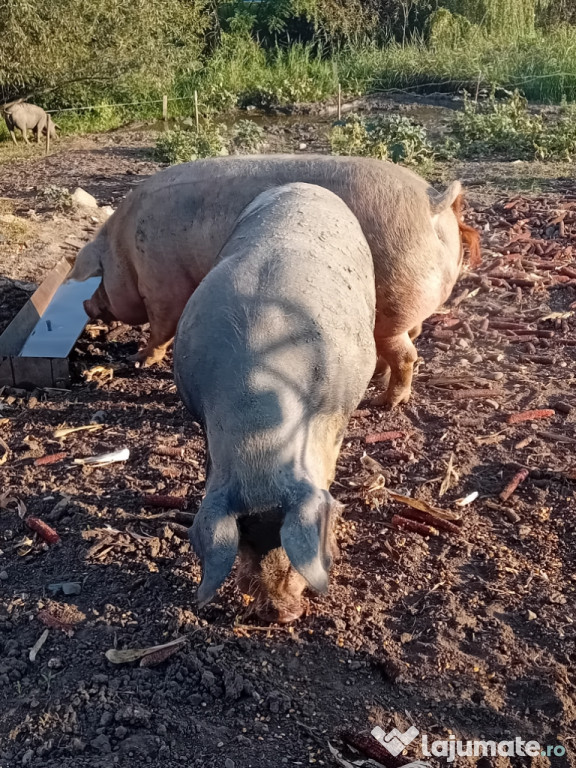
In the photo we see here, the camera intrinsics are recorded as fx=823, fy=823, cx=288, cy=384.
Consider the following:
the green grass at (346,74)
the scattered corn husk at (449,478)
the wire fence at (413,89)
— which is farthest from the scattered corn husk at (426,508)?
the green grass at (346,74)

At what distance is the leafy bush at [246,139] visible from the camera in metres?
14.4

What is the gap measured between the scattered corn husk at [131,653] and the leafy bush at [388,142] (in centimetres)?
993

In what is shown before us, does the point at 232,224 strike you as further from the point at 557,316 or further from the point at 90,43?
the point at 90,43

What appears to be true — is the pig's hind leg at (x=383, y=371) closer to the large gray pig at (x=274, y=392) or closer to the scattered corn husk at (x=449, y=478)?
the scattered corn husk at (x=449, y=478)

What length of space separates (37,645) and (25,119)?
14515 millimetres

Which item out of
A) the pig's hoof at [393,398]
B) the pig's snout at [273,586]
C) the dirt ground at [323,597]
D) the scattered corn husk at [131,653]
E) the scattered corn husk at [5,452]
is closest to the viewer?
the dirt ground at [323,597]

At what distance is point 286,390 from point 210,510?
0.61m

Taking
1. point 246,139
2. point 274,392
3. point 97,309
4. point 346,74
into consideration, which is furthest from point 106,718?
point 346,74

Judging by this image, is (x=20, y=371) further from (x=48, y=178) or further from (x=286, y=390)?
(x=48, y=178)

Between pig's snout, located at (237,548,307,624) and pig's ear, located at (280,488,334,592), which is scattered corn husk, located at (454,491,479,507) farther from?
pig's ear, located at (280,488,334,592)

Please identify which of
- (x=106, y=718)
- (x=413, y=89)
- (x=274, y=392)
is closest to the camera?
(x=106, y=718)

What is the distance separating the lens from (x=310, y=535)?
9.23 ft

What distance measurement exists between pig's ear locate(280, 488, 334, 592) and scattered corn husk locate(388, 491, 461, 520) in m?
1.48

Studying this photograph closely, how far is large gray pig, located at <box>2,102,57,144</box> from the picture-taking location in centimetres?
1590
